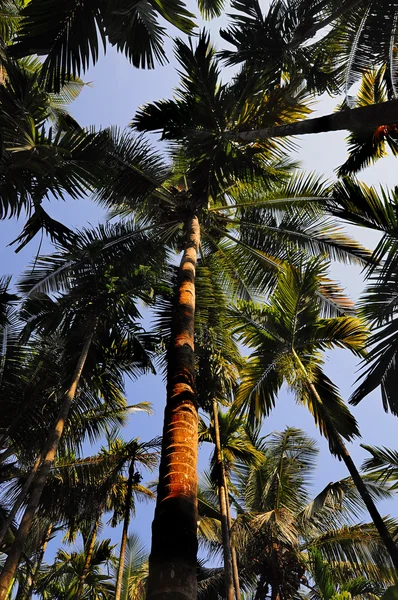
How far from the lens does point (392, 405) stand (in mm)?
4918

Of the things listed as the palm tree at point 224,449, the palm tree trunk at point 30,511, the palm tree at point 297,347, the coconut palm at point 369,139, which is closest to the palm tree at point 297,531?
the palm tree at point 224,449

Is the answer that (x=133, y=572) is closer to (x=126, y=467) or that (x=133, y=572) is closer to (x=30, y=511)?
(x=126, y=467)

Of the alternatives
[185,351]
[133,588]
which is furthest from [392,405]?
[133,588]

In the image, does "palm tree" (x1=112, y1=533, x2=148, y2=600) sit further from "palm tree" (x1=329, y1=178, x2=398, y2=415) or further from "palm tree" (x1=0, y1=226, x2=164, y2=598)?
"palm tree" (x1=329, y1=178, x2=398, y2=415)

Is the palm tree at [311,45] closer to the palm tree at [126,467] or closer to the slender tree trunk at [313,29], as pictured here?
the slender tree trunk at [313,29]

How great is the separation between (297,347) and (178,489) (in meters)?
4.97

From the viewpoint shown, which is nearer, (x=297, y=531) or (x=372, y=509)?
(x=372, y=509)

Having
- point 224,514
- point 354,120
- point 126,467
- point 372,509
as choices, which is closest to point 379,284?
point 354,120

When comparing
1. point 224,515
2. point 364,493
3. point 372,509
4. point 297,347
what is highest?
point 297,347

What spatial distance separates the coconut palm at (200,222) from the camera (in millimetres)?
3566

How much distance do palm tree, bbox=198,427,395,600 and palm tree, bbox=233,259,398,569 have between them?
1.89 meters

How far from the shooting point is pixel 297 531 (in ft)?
33.8

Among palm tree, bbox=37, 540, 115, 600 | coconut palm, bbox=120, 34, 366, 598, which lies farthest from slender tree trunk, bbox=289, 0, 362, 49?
palm tree, bbox=37, 540, 115, 600

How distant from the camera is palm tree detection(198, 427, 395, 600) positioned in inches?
376
